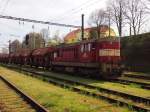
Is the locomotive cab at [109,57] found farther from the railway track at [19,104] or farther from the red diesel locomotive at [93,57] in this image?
the railway track at [19,104]

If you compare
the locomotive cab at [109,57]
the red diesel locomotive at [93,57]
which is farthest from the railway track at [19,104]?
the red diesel locomotive at [93,57]

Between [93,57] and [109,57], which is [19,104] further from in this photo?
[93,57]

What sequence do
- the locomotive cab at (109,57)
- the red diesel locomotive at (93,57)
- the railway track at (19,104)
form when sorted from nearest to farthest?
the railway track at (19,104) < the locomotive cab at (109,57) < the red diesel locomotive at (93,57)

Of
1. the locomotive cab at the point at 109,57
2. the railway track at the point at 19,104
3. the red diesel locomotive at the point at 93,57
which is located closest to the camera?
the railway track at the point at 19,104

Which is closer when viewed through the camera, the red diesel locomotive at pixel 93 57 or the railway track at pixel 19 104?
the railway track at pixel 19 104

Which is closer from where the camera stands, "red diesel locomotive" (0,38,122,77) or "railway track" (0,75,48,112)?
"railway track" (0,75,48,112)

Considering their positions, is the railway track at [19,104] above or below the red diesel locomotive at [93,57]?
below

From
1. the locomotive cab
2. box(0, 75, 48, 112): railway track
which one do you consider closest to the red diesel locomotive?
the locomotive cab

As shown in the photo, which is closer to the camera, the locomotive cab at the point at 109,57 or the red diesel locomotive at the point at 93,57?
the locomotive cab at the point at 109,57

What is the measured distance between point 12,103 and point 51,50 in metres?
23.6

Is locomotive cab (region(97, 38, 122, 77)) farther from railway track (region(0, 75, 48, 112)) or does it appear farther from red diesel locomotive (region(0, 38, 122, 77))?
railway track (region(0, 75, 48, 112))

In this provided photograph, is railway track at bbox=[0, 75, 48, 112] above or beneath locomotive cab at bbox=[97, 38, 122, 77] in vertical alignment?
beneath

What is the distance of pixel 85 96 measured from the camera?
14805 millimetres

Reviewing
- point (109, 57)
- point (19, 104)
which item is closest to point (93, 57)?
point (109, 57)
